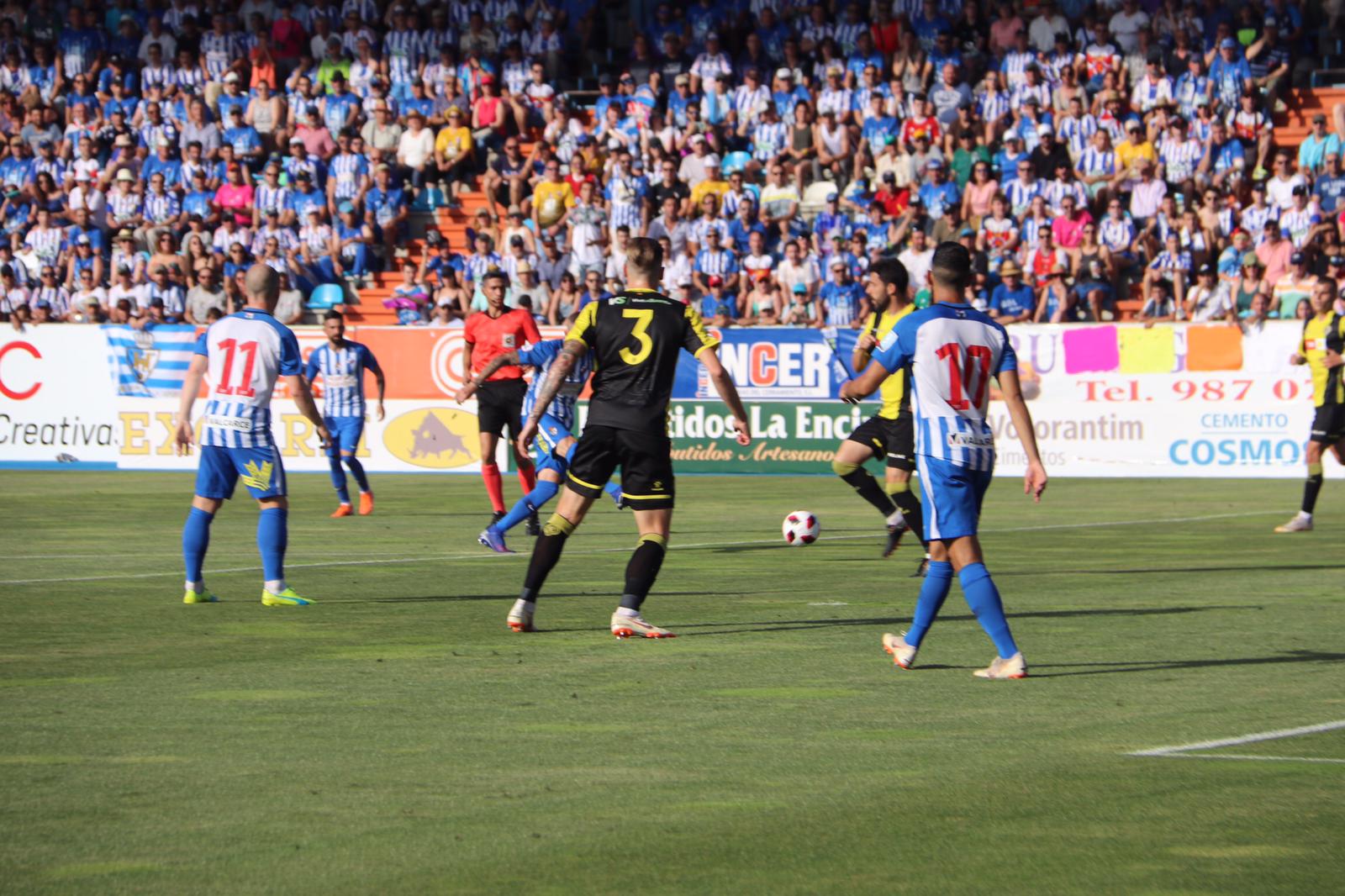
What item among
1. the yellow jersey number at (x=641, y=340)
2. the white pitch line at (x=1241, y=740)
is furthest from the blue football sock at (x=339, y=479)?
the white pitch line at (x=1241, y=740)

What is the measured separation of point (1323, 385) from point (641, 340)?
1015 centimetres

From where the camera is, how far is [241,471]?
1251cm

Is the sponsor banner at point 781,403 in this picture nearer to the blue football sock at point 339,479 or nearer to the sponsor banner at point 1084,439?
the sponsor banner at point 1084,439

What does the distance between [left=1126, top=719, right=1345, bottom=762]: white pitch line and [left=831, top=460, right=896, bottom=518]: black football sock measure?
23.6 feet

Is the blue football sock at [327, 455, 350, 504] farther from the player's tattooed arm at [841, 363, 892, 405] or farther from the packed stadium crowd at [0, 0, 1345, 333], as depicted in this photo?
the player's tattooed arm at [841, 363, 892, 405]

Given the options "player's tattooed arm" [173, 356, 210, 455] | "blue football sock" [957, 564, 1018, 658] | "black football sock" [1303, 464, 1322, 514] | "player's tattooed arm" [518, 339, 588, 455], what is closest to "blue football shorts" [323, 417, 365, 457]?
"player's tattooed arm" [173, 356, 210, 455]

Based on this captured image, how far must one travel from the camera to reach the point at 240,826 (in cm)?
618

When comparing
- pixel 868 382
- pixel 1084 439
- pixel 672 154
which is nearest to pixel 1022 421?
pixel 868 382

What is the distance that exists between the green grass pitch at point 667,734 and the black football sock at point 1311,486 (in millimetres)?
3526

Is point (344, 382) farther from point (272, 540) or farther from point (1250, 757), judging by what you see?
point (1250, 757)

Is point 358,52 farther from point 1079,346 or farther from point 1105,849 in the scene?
point 1105,849

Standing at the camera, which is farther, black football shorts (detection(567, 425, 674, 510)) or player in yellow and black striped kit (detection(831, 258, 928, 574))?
player in yellow and black striped kit (detection(831, 258, 928, 574))

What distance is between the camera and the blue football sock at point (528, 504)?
626 inches

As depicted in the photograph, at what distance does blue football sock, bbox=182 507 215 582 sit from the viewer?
1262cm
